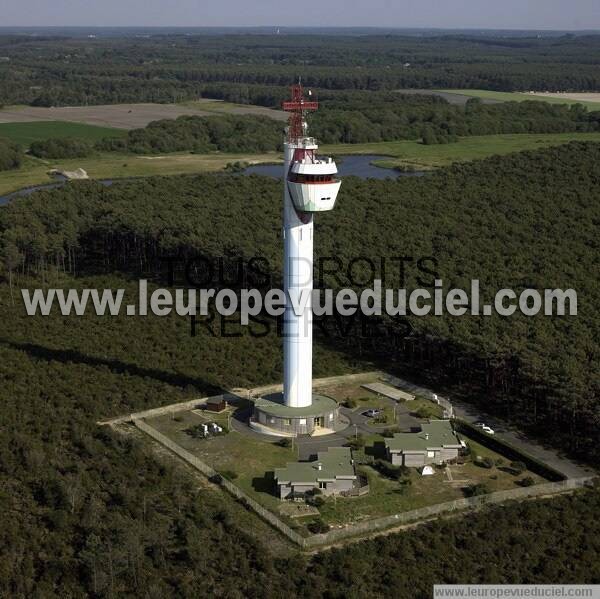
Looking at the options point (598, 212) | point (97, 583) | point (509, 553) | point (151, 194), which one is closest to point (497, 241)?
point (598, 212)

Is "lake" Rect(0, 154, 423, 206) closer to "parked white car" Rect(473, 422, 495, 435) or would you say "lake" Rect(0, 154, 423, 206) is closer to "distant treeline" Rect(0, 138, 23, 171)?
"distant treeline" Rect(0, 138, 23, 171)

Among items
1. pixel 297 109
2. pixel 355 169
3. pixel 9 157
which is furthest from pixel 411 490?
pixel 9 157

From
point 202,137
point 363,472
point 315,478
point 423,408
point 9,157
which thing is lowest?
point 363,472

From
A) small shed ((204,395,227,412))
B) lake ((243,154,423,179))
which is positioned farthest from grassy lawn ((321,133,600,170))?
small shed ((204,395,227,412))

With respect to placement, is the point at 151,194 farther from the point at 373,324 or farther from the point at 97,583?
the point at 97,583

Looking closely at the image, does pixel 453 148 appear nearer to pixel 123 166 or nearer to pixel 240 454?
pixel 123 166

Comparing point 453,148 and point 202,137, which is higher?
point 202,137

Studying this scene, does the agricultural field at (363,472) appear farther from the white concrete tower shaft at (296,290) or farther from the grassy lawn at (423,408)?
the white concrete tower shaft at (296,290)
